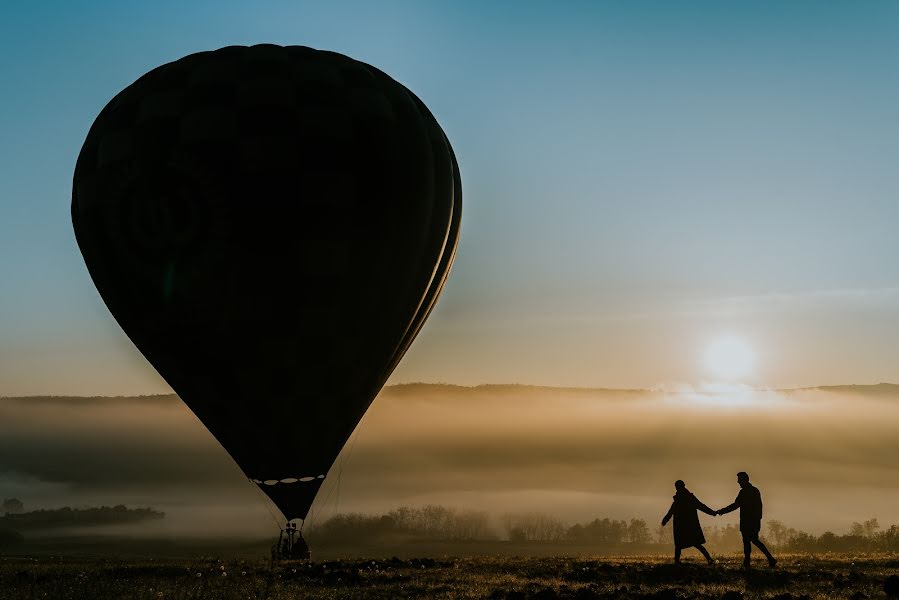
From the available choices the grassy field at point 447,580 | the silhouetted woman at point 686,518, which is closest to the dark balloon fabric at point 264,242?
the grassy field at point 447,580

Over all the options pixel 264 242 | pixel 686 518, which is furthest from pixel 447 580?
pixel 264 242

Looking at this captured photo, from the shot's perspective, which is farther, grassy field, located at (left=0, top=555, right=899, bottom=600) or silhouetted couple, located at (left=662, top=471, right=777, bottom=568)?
silhouetted couple, located at (left=662, top=471, right=777, bottom=568)

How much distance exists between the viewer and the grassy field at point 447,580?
14930 mm

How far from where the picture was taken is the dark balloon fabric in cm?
2342

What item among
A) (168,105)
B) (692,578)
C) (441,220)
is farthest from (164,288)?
(692,578)

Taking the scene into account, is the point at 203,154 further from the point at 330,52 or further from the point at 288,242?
the point at 330,52

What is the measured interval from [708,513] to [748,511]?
879mm

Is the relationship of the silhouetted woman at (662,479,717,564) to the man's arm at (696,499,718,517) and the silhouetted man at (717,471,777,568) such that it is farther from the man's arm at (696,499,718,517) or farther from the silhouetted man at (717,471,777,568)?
the silhouetted man at (717,471,777,568)

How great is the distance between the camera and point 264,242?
76.6 ft

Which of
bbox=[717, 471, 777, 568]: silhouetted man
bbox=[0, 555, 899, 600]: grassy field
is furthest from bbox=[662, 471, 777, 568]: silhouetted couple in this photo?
bbox=[0, 555, 899, 600]: grassy field

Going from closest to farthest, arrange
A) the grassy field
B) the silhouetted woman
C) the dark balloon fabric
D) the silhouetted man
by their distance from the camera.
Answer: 1. the grassy field
2. the silhouetted man
3. the silhouetted woman
4. the dark balloon fabric

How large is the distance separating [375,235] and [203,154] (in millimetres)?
5090

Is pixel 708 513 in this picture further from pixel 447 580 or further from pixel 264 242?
pixel 264 242

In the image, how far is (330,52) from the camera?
87.8 ft
